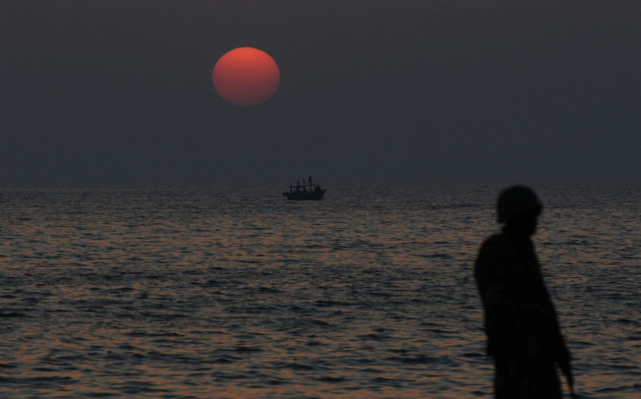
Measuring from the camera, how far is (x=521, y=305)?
6297 millimetres

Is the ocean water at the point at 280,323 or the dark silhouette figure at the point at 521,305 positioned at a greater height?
the dark silhouette figure at the point at 521,305

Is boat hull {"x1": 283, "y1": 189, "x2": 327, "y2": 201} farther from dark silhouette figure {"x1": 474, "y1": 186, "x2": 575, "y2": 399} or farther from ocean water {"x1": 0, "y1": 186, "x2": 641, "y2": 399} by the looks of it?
dark silhouette figure {"x1": 474, "y1": 186, "x2": 575, "y2": 399}

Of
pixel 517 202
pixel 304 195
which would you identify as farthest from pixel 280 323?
pixel 304 195

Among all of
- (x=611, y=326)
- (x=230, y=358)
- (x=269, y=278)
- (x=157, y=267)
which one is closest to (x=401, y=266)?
(x=269, y=278)

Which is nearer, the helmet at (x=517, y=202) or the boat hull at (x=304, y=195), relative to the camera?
the helmet at (x=517, y=202)

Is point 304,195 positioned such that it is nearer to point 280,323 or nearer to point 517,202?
point 280,323

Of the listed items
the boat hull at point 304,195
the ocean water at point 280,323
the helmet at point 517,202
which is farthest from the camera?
the boat hull at point 304,195

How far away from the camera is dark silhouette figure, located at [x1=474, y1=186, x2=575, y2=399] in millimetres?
6285

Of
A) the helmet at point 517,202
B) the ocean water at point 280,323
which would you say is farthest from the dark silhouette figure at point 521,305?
the ocean water at point 280,323

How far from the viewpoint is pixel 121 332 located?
20.9 m

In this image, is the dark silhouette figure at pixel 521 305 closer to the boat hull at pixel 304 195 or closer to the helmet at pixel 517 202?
the helmet at pixel 517 202

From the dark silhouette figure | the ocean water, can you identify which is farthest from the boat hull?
the dark silhouette figure

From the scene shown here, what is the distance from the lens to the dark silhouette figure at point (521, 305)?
629 cm

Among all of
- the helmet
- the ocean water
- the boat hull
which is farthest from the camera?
the boat hull
